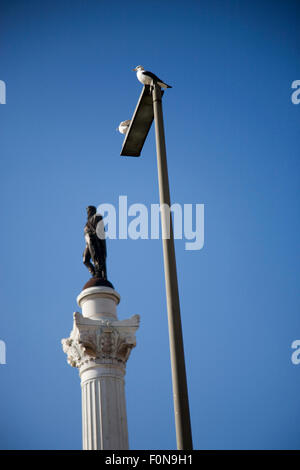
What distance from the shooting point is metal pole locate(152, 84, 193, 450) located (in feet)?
20.8

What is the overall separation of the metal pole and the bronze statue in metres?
7.79

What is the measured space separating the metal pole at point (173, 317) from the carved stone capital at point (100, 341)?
6.74 meters

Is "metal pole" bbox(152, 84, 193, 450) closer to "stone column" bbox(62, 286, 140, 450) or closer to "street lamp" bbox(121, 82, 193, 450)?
"street lamp" bbox(121, 82, 193, 450)

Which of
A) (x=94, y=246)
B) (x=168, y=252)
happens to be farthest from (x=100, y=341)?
(x=168, y=252)

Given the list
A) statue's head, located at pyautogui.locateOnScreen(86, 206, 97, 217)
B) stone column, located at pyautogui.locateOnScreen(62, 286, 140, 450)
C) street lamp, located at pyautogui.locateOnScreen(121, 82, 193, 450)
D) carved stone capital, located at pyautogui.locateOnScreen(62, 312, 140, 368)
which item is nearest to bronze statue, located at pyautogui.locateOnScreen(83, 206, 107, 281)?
statue's head, located at pyautogui.locateOnScreen(86, 206, 97, 217)

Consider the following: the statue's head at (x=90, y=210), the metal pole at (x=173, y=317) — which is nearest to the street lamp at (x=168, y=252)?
the metal pole at (x=173, y=317)

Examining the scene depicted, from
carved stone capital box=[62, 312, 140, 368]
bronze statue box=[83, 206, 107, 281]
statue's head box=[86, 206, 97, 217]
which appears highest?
statue's head box=[86, 206, 97, 217]

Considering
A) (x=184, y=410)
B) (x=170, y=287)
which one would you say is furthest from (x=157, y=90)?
(x=184, y=410)

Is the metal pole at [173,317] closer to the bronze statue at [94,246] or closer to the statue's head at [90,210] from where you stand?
the bronze statue at [94,246]

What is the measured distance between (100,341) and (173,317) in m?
7.34

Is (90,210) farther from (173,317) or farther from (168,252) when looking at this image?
(173,317)

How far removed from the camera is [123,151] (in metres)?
9.59

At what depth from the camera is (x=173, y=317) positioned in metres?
6.85
